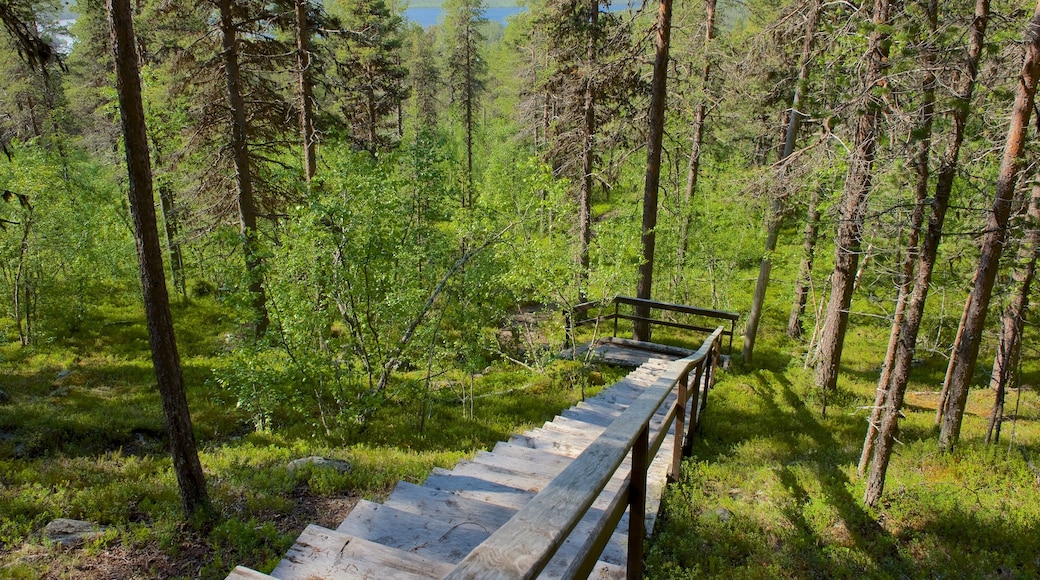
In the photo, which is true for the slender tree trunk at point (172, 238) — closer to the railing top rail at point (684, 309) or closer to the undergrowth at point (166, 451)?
the undergrowth at point (166, 451)

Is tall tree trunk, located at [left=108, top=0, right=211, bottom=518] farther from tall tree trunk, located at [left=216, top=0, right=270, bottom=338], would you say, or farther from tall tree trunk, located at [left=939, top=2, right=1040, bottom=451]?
tall tree trunk, located at [left=939, top=2, right=1040, bottom=451]

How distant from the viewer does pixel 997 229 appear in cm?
606

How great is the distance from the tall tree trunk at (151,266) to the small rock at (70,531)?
A: 2.44 feet

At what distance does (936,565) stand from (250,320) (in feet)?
29.7

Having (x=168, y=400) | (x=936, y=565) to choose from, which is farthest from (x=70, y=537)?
(x=936, y=565)

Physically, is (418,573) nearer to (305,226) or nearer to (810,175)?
(305,226)

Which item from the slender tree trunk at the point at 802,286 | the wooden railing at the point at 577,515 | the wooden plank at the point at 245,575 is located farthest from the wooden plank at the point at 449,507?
the slender tree trunk at the point at 802,286

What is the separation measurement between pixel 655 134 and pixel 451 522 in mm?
10947

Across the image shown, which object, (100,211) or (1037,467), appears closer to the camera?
(1037,467)

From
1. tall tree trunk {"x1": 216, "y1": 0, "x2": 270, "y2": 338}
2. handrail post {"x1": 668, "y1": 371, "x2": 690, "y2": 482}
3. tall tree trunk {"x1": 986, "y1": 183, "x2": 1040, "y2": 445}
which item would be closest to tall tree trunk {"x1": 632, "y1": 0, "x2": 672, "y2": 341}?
tall tree trunk {"x1": 986, "y1": 183, "x2": 1040, "y2": 445}

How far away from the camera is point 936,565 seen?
201 inches

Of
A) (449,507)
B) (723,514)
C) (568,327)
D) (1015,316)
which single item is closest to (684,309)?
(568,327)

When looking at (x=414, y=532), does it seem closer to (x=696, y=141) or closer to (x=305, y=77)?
(x=305, y=77)

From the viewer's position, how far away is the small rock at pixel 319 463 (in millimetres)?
6939
